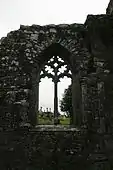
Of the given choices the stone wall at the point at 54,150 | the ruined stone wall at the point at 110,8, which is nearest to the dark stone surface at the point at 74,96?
the stone wall at the point at 54,150

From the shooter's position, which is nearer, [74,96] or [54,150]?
[54,150]

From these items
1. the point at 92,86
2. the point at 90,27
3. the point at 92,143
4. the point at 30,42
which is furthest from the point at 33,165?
the point at 90,27

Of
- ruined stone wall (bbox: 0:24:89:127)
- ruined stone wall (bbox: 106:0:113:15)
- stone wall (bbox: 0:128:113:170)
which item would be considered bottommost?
stone wall (bbox: 0:128:113:170)

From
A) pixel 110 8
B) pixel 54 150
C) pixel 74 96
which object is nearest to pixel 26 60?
pixel 74 96

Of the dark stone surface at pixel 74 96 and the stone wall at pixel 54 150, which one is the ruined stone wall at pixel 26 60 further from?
the stone wall at pixel 54 150

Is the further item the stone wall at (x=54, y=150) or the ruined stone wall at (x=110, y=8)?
the ruined stone wall at (x=110, y=8)

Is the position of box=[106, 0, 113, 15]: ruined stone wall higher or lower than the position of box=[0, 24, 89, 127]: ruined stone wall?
higher

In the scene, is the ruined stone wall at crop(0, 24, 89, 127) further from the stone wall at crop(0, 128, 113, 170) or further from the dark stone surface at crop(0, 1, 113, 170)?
the stone wall at crop(0, 128, 113, 170)

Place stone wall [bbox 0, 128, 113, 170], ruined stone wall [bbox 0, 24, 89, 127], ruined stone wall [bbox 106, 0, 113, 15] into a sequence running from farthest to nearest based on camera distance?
ruined stone wall [bbox 106, 0, 113, 15]
ruined stone wall [bbox 0, 24, 89, 127]
stone wall [bbox 0, 128, 113, 170]

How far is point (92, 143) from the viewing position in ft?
17.2

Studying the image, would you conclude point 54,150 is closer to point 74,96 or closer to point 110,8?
point 74,96

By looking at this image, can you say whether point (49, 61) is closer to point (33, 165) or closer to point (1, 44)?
point (1, 44)

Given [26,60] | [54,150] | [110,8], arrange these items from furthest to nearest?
[110,8], [26,60], [54,150]

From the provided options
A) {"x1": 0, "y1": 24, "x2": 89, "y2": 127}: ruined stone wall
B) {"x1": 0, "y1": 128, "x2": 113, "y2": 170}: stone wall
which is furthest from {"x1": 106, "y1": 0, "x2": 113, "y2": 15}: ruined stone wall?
{"x1": 0, "y1": 128, "x2": 113, "y2": 170}: stone wall
